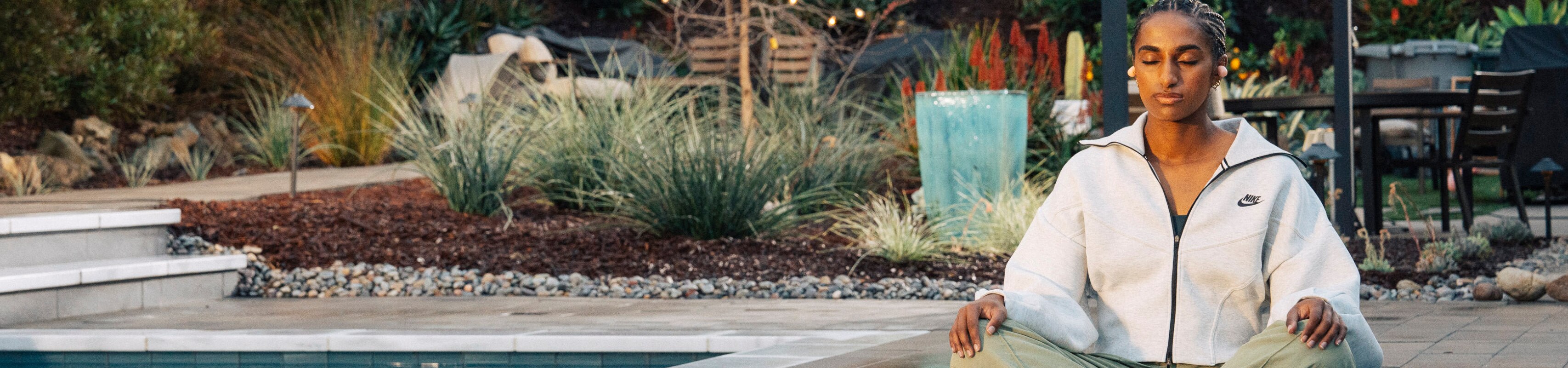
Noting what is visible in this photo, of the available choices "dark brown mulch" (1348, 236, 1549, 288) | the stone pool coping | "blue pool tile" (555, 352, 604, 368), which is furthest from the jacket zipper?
"dark brown mulch" (1348, 236, 1549, 288)

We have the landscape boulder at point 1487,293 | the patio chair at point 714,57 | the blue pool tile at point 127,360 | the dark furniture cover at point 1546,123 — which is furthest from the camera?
the patio chair at point 714,57

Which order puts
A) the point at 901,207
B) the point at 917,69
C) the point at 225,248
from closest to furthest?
1. the point at 225,248
2. the point at 901,207
3. the point at 917,69

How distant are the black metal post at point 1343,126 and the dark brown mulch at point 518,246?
1.51 meters

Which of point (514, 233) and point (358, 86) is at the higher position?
point (358, 86)

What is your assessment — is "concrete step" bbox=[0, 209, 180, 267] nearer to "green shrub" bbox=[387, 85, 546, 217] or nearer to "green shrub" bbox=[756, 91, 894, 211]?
"green shrub" bbox=[387, 85, 546, 217]

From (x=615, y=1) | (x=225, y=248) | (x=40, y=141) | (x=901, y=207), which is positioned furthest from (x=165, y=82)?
(x=615, y=1)

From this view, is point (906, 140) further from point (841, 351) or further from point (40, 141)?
point (40, 141)

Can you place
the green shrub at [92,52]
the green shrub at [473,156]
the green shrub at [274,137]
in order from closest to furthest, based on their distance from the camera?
1. the green shrub at [473,156]
2. the green shrub at [92,52]
3. the green shrub at [274,137]


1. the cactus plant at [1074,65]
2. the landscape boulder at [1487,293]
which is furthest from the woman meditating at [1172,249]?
the cactus plant at [1074,65]

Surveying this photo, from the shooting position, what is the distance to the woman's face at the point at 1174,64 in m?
1.77

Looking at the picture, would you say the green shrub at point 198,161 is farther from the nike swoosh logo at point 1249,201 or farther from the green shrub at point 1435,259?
the nike swoosh logo at point 1249,201

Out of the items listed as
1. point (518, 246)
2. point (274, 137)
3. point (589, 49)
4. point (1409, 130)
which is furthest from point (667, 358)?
point (589, 49)

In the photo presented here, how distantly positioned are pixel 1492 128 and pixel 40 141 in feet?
28.9

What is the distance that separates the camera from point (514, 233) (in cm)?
662
